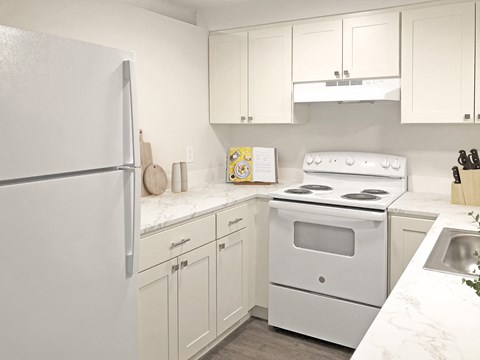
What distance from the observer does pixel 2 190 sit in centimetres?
121

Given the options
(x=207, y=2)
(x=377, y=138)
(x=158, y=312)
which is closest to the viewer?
(x=158, y=312)

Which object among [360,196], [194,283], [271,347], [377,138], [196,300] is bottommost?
[271,347]

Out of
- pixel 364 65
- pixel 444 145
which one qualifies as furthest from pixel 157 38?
pixel 444 145

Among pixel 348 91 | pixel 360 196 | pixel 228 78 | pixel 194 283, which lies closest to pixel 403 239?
pixel 360 196

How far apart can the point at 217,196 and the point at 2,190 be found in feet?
6.16

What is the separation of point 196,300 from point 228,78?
1744 mm

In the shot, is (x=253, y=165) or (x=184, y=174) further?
(x=253, y=165)

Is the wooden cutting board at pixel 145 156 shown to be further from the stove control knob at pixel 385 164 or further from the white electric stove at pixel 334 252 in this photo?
the stove control knob at pixel 385 164

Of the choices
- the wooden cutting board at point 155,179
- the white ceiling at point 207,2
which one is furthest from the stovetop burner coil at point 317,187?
the white ceiling at point 207,2

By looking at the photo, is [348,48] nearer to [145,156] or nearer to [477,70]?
[477,70]

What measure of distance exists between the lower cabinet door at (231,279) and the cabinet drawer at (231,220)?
4 centimetres

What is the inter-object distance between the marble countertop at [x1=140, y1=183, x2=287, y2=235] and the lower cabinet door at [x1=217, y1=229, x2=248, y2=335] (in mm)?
239

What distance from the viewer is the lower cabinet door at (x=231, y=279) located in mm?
2812

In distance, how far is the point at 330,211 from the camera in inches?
109
